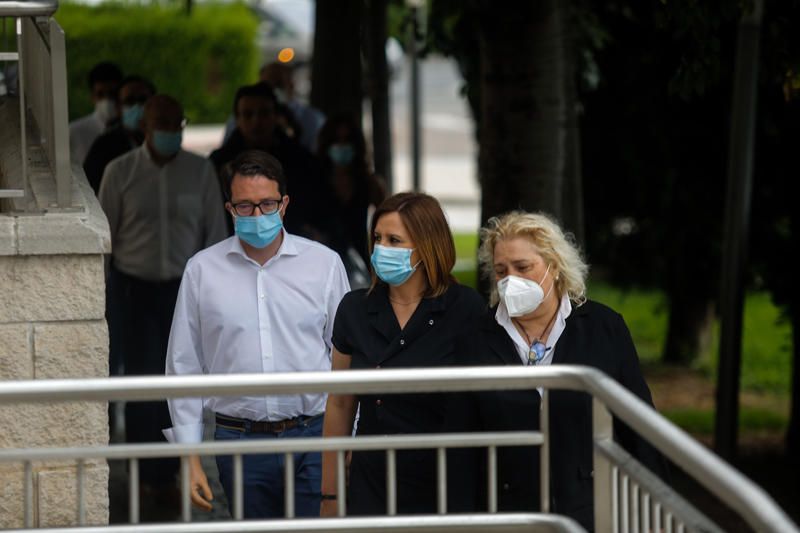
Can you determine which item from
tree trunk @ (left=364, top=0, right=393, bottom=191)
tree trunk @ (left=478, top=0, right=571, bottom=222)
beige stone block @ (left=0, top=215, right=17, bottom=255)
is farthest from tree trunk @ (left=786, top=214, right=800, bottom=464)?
beige stone block @ (left=0, top=215, right=17, bottom=255)

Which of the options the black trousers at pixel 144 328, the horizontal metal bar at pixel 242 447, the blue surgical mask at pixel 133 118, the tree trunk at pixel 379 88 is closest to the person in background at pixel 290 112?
the tree trunk at pixel 379 88

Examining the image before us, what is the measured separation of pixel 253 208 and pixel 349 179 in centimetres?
427

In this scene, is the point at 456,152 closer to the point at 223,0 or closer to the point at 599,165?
the point at 223,0

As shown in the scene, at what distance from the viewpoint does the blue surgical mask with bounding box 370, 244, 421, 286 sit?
485 cm

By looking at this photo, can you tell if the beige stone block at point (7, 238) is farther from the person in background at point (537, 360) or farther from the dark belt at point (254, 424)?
the person in background at point (537, 360)

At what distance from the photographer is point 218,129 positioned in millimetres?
27375

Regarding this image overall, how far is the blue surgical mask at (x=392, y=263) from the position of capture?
191 inches

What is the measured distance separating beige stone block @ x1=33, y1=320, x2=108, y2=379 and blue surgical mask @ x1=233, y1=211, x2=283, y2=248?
0.55 metres

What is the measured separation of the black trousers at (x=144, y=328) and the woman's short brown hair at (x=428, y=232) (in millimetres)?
3180

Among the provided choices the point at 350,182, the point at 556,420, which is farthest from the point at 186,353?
the point at 350,182

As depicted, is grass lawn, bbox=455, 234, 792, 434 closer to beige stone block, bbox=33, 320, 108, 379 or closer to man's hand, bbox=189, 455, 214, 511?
man's hand, bbox=189, 455, 214, 511

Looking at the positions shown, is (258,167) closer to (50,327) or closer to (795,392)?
(50,327)

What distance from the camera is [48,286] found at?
194 inches

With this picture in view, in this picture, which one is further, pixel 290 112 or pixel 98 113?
pixel 290 112
